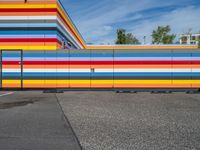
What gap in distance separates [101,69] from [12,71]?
5.65 metres

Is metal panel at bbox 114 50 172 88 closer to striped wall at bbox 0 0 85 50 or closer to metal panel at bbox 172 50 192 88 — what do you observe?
metal panel at bbox 172 50 192 88

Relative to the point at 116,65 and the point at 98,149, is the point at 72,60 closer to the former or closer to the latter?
the point at 116,65

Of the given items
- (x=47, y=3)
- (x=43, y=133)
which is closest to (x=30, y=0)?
(x=47, y=3)

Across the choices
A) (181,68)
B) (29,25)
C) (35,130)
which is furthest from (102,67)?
(35,130)

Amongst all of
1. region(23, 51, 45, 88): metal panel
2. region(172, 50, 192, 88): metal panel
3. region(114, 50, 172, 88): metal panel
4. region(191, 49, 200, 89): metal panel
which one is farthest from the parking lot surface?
region(191, 49, 200, 89): metal panel

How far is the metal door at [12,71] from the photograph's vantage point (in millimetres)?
18188

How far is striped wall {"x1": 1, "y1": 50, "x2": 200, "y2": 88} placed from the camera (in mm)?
17969

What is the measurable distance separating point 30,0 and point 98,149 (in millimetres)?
15032

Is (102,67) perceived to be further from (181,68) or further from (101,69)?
(181,68)

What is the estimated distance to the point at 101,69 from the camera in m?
18.1

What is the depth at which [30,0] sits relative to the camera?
729 inches

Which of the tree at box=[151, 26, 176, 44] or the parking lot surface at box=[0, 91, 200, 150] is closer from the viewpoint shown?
the parking lot surface at box=[0, 91, 200, 150]

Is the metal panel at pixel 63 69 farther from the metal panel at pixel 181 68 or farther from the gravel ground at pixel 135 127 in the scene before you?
the gravel ground at pixel 135 127

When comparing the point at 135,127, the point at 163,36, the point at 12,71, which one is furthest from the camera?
the point at 163,36
